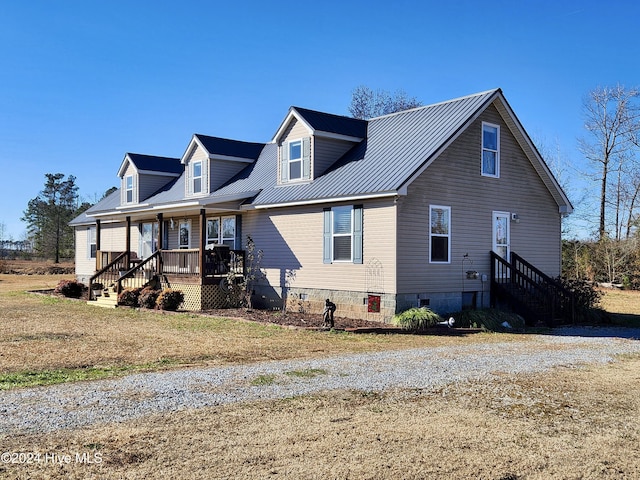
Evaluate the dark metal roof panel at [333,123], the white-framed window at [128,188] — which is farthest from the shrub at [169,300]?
the white-framed window at [128,188]

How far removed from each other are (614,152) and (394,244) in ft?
94.1

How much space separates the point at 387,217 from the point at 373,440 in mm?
11459

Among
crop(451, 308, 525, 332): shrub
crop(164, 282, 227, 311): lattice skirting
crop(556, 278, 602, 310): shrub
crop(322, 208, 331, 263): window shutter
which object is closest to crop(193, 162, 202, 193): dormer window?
crop(164, 282, 227, 311): lattice skirting

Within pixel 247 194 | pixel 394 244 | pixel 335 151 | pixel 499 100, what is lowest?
pixel 394 244

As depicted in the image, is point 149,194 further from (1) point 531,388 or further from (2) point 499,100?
(1) point 531,388

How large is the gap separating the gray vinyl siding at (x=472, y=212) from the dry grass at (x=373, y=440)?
30.9 feet

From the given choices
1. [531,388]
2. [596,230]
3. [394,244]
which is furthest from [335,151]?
[596,230]

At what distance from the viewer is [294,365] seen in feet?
34.8

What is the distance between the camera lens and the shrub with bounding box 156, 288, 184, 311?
67.7 ft

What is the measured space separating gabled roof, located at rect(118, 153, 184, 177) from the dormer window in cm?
490

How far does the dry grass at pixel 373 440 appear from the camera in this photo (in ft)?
18.0

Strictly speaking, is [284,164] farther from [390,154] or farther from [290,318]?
[290,318]

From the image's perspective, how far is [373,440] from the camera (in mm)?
6297

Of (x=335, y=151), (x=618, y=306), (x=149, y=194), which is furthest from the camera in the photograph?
(x=149, y=194)
